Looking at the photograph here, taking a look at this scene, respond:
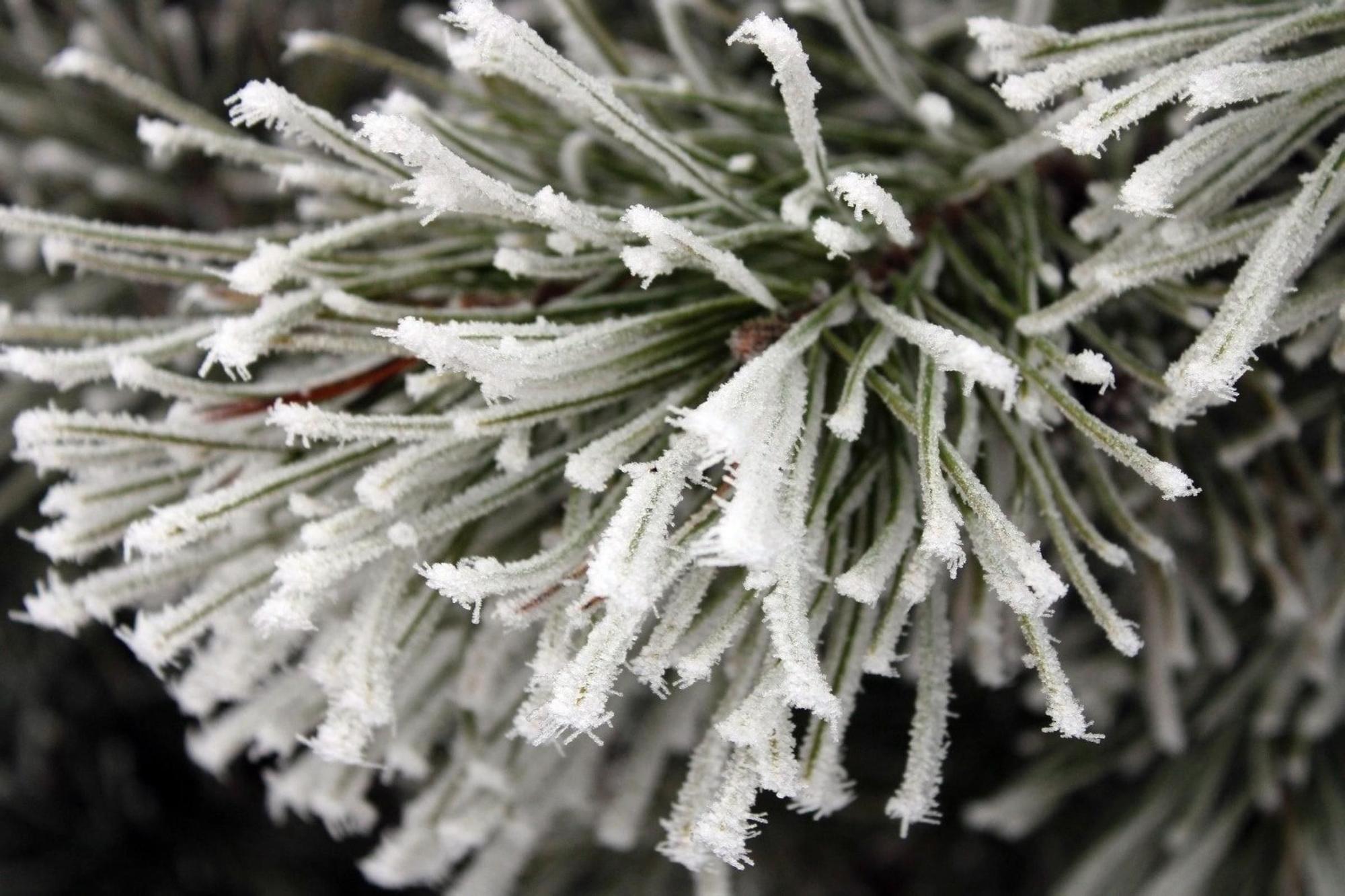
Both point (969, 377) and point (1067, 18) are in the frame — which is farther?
point (1067, 18)

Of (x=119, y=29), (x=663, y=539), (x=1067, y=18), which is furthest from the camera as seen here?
(x=119, y=29)

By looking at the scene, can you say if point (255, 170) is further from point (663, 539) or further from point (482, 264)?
point (663, 539)

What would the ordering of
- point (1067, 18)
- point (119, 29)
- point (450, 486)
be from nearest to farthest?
1. point (450, 486)
2. point (1067, 18)
3. point (119, 29)

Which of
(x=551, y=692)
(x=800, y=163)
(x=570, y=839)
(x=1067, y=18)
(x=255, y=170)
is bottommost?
(x=570, y=839)

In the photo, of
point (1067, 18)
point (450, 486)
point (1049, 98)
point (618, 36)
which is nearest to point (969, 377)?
point (1049, 98)

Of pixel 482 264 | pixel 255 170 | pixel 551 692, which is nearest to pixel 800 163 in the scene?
pixel 482 264

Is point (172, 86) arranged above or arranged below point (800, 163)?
below

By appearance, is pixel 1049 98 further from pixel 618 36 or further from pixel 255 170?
pixel 255 170
